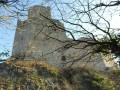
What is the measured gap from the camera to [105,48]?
21.6 ft

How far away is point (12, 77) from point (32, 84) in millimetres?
1359

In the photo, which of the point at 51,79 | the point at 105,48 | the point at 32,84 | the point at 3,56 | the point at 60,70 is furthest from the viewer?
the point at 60,70

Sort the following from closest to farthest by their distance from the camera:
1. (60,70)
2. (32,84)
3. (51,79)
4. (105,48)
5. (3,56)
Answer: (105,48) < (3,56) < (32,84) < (51,79) < (60,70)

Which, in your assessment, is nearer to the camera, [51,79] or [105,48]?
[105,48]

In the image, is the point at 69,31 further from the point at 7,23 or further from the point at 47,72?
the point at 47,72

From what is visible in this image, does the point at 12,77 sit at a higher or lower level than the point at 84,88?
higher

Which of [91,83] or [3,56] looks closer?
[3,56]

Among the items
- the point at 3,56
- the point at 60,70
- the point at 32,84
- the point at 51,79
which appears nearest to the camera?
the point at 3,56

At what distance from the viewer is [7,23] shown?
22.6 feet

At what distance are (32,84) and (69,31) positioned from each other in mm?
9289

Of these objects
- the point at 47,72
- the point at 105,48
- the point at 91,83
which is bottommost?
the point at 91,83

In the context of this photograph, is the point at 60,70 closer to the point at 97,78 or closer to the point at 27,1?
the point at 97,78

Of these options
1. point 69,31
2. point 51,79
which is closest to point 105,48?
point 69,31

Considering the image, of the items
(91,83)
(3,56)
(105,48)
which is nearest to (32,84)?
(91,83)
